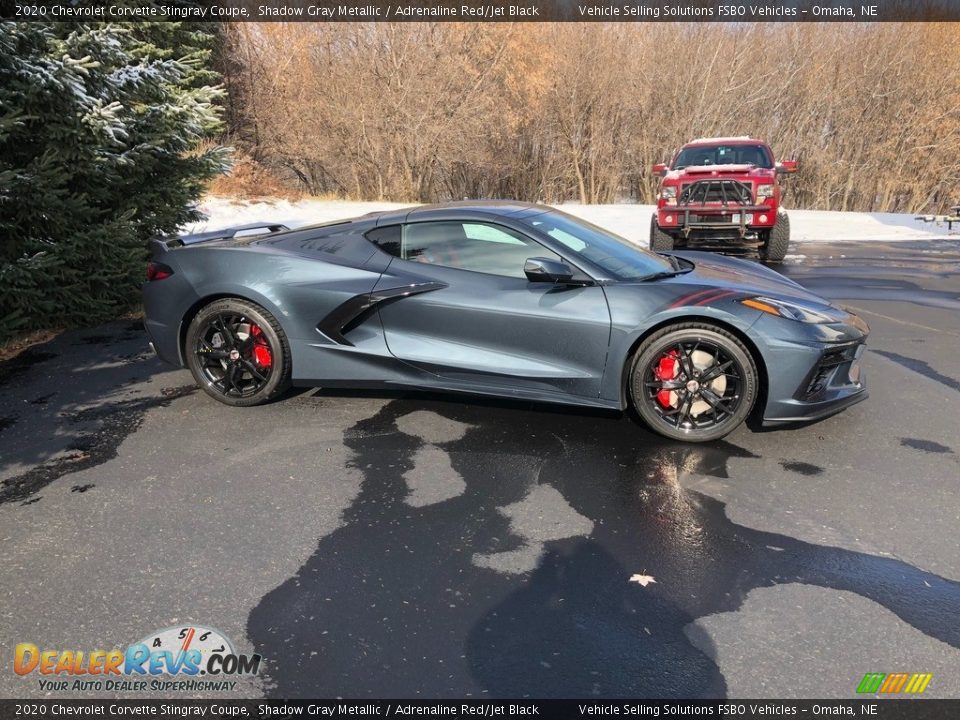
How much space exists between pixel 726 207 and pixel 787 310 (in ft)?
25.6

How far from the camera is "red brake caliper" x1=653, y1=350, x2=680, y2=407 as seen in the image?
392 centimetres

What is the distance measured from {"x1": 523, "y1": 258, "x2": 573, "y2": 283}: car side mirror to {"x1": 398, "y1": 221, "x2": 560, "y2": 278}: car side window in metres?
0.11

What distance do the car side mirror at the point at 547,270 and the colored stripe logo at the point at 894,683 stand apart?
→ 2466mm

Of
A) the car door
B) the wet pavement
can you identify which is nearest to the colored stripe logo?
the wet pavement

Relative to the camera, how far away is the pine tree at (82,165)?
591 cm

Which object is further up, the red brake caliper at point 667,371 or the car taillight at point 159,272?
the car taillight at point 159,272

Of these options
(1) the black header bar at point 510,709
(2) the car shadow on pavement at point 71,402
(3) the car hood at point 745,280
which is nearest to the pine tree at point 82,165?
(2) the car shadow on pavement at point 71,402

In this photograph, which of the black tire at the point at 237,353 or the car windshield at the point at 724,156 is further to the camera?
the car windshield at the point at 724,156

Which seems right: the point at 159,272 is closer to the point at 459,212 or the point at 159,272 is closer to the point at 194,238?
the point at 194,238

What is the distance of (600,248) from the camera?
175 inches

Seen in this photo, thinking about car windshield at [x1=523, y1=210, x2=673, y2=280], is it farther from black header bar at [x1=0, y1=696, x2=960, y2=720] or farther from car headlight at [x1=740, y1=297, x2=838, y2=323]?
black header bar at [x1=0, y1=696, x2=960, y2=720]

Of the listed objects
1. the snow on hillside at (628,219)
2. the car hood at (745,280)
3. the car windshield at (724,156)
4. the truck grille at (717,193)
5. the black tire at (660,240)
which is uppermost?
the car windshield at (724,156)

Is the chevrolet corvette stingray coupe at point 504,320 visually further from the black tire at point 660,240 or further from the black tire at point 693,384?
the black tire at point 660,240

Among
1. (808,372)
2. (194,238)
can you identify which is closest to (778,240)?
(808,372)
